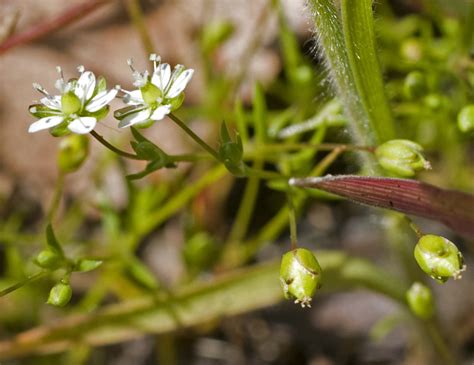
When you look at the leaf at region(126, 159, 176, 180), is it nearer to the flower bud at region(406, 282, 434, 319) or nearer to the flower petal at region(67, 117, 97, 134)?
the flower petal at region(67, 117, 97, 134)

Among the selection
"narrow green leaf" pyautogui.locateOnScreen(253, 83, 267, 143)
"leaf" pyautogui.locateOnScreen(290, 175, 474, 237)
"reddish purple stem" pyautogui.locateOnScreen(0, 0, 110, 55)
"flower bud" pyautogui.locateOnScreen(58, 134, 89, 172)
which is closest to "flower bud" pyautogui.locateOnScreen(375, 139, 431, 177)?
"leaf" pyautogui.locateOnScreen(290, 175, 474, 237)

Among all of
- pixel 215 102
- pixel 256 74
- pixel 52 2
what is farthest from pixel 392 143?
pixel 52 2

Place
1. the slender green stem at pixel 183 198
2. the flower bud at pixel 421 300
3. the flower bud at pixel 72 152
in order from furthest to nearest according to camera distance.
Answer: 1. the slender green stem at pixel 183 198
2. the flower bud at pixel 72 152
3. the flower bud at pixel 421 300

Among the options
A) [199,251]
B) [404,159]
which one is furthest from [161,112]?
[199,251]

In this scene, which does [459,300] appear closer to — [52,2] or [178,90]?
[178,90]

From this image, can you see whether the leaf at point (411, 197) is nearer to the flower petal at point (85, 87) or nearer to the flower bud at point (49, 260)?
the flower petal at point (85, 87)

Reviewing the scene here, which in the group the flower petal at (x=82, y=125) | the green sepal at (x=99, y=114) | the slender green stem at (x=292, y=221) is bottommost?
the slender green stem at (x=292, y=221)

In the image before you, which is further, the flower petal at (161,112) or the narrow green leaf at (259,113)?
the narrow green leaf at (259,113)

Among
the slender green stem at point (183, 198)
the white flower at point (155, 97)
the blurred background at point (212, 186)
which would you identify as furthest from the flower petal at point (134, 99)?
the blurred background at point (212, 186)

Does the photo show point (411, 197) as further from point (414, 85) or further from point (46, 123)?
point (46, 123)
